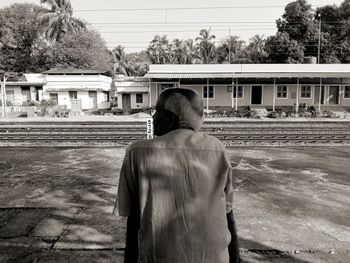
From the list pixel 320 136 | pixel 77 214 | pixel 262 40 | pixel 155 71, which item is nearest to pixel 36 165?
pixel 77 214

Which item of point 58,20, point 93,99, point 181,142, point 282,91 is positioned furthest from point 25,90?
point 181,142

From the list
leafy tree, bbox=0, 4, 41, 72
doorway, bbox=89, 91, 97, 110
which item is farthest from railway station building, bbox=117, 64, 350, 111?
leafy tree, bbox=0, 4, 41, 72

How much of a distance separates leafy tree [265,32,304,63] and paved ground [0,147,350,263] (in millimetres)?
36718

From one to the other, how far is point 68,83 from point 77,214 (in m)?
31.5

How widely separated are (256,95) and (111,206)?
2830 centimetres

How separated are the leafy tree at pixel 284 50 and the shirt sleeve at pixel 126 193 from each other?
45.8 meters

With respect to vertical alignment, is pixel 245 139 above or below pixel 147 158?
below

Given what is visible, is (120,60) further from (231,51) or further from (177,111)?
(177,111)

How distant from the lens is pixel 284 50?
4512 centimetres

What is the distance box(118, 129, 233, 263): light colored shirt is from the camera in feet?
5.27

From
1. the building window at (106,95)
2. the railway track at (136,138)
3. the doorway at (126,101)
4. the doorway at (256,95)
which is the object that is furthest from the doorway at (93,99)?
the railway track at (136,138)

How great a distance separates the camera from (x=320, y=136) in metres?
14.9

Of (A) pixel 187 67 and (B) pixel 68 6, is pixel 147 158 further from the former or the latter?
(B) pixel 68 6

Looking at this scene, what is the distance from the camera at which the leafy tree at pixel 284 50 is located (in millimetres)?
44562
